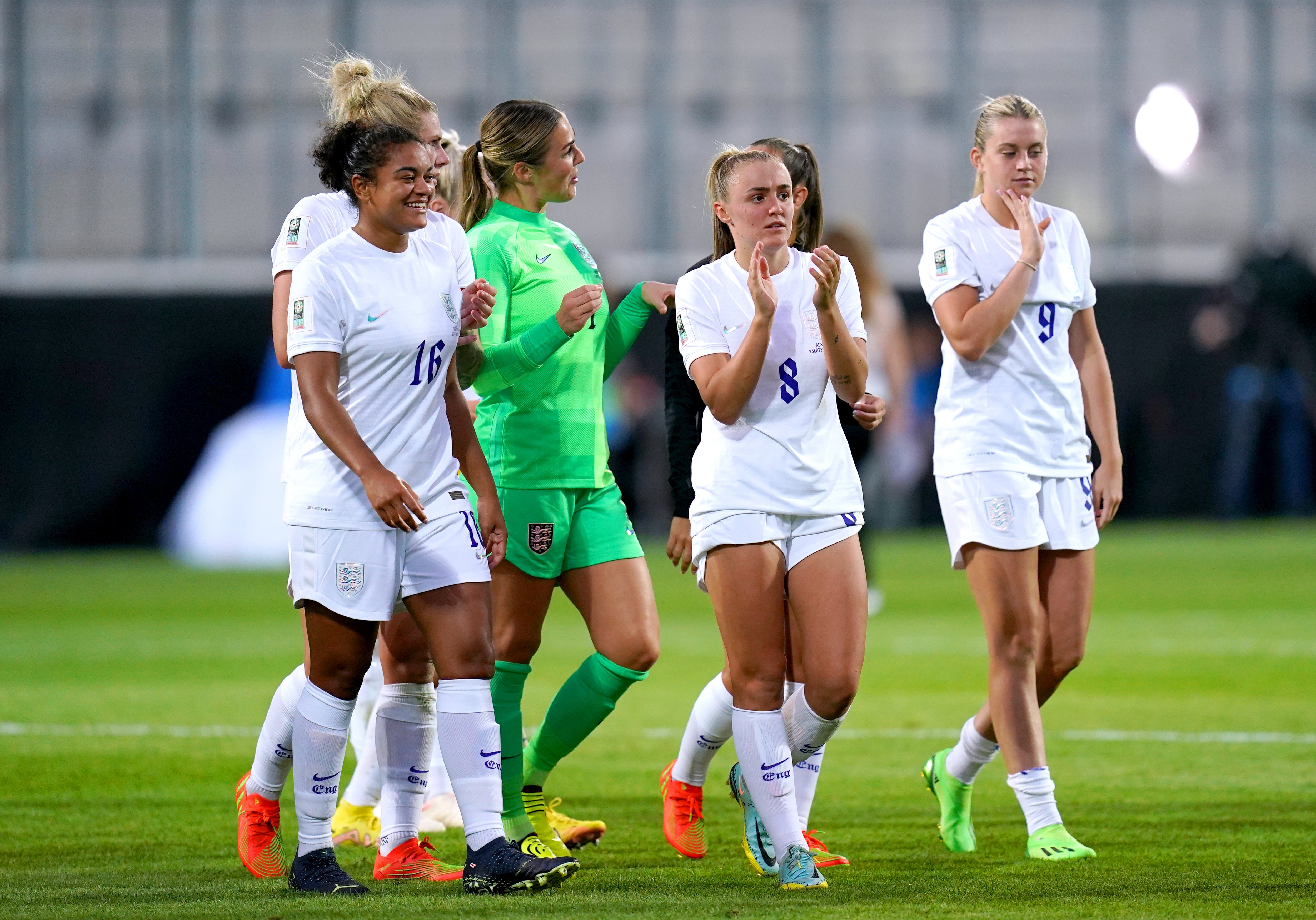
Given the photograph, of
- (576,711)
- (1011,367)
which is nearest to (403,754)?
(576,711)

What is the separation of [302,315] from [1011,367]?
6.51 ft

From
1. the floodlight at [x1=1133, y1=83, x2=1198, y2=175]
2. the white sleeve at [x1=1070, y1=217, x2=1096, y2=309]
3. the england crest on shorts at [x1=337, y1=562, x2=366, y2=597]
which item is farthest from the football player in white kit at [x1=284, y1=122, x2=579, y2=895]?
the floodlight at [x1=1133, y1=83, x2=1198, y2=175]

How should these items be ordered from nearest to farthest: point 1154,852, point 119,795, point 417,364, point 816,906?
1. point 816,906
2. point 417,364
3. point 1154,852
4. point 119,795

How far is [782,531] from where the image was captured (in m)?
4.54

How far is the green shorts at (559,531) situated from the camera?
504 cm

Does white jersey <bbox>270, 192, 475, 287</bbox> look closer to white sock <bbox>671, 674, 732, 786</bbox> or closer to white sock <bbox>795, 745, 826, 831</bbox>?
white sock <bbox>671, 674, 732, 786</bbox>

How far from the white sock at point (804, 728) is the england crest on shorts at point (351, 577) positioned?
3.76 ft

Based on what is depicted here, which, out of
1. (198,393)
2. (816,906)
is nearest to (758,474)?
(816,906)

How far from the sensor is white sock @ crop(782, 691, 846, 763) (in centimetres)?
470

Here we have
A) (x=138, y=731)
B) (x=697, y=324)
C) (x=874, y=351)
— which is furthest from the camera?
(x=874, y=351)

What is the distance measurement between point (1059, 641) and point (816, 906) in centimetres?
129

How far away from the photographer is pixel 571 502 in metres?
5.10

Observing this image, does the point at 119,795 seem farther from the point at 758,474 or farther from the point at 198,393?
the point at 198,393

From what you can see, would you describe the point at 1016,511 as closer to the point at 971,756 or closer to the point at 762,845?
the point at 971,756
